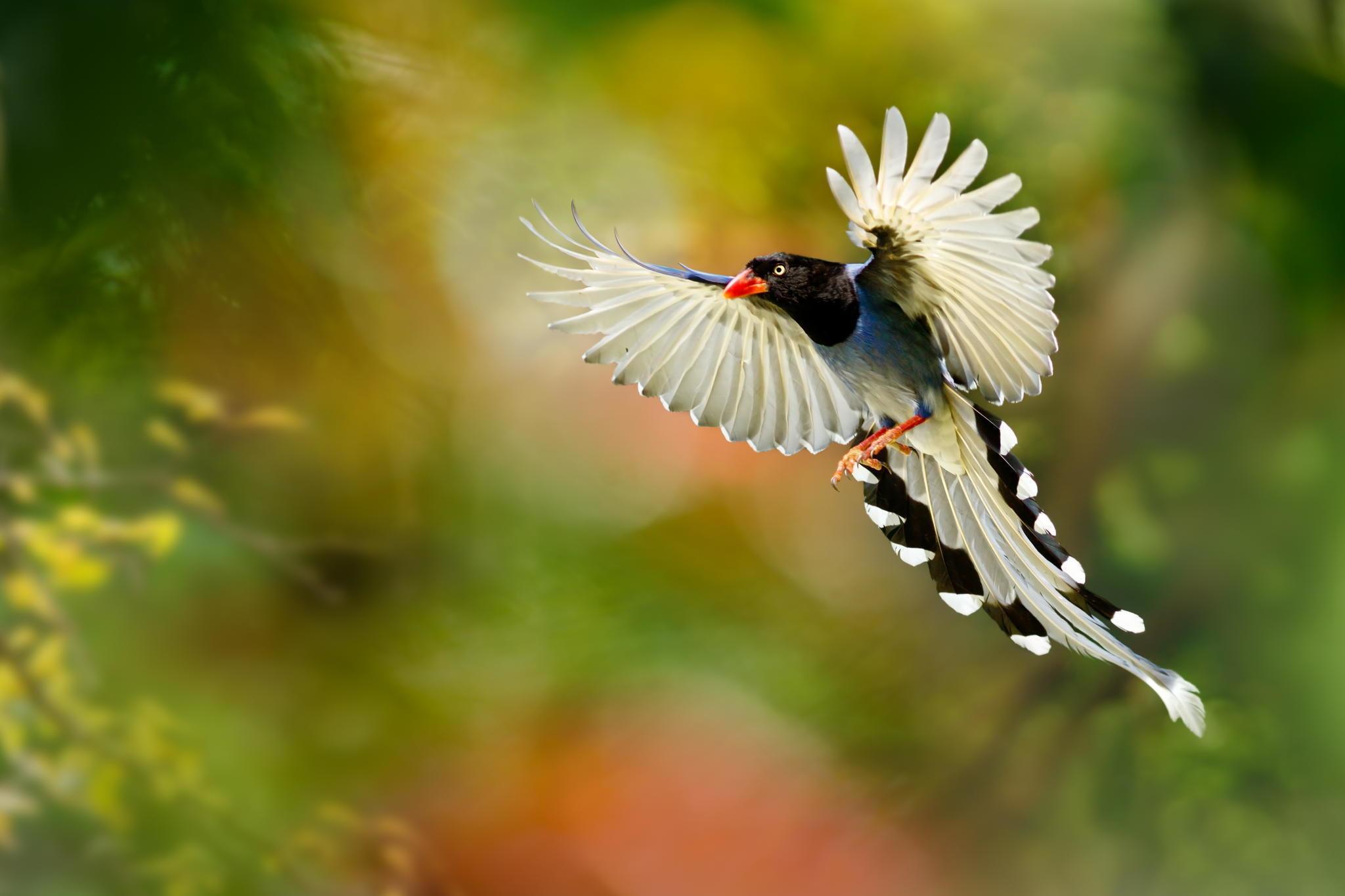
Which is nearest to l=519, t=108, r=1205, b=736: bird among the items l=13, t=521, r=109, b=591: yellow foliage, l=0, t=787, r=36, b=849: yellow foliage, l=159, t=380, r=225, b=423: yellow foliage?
l=159, t=380, r=225, b=423: yellow foliage

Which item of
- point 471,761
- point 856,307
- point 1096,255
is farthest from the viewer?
point 1096,255

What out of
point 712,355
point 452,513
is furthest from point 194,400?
point 712,355

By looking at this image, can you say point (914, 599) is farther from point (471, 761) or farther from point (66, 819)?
point (66, 819)

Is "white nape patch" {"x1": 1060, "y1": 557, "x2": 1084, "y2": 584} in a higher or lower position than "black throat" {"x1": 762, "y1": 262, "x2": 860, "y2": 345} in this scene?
lower

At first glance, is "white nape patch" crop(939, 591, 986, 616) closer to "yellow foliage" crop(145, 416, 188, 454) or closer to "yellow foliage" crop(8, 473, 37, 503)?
"yellow foliage" crop(145, 416, 188, 454)

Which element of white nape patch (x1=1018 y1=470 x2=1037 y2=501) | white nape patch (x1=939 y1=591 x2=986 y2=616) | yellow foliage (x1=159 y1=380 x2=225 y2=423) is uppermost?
yellow foliage (x1=159 y1=380 x2=225 y2=423)

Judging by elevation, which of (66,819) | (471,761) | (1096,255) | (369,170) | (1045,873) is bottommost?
(66,819)

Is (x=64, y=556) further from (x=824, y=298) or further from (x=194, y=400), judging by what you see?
(x=824, y=298)

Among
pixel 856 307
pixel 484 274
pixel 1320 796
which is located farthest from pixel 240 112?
pixel 1320 796
